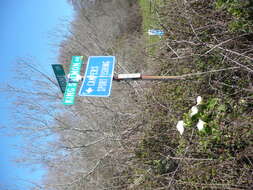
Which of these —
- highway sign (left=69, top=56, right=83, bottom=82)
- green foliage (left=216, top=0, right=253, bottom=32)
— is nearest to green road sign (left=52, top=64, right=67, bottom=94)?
highway sign (left=69, top=56, right=83, bottom=82)

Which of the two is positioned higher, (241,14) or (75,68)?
(241,14)

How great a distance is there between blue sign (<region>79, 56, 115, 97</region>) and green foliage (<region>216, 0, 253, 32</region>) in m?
2.32

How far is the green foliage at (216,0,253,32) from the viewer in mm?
3680

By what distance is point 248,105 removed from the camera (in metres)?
3.93

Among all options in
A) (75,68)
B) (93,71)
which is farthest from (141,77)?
(75,68)

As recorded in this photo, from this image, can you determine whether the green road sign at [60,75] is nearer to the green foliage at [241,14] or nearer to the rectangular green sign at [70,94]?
the rectangular green sign at [70,94]

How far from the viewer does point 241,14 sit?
3.86 m

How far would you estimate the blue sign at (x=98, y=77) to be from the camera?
13.0 ft

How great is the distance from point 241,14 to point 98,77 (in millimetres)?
2783

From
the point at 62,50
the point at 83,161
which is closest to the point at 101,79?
the point at 83,161

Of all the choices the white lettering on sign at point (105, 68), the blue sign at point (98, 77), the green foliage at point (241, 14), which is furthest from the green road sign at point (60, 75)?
the green foliage at point (241, 14)

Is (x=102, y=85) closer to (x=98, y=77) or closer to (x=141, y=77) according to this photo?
(x=98, y=77)

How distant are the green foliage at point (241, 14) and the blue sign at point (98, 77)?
7.62ft

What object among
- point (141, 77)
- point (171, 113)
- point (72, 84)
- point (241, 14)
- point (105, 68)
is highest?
point (241, 14)
